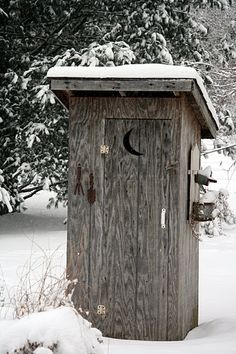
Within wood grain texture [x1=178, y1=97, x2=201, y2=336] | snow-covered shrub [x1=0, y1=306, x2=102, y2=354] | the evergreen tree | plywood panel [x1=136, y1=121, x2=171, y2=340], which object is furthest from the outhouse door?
the evergreen tree

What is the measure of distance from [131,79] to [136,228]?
4.32 ft

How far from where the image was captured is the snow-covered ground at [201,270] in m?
5.12

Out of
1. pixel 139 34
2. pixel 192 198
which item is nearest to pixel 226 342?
pixel 192 198

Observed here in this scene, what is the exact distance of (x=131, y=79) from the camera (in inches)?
218

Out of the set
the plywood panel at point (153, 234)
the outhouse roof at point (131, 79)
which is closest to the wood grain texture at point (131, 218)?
the plywood panel at point (153, 234)

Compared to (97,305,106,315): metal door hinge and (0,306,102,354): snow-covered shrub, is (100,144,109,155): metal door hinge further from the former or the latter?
(0,306,102,354): snow-covered shrub

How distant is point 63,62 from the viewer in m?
12.6

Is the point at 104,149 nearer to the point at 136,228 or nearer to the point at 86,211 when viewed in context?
the point at 86,211

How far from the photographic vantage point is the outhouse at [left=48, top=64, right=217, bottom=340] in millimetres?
5691

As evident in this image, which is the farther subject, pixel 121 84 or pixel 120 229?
pixel 120 229

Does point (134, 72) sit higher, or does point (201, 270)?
point (134, 72)

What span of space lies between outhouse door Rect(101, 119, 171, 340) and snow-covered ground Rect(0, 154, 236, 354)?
0.26 meters

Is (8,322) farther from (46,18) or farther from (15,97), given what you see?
(46,18)

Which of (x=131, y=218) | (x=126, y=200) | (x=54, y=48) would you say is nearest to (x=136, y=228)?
(x=131, y=218)
